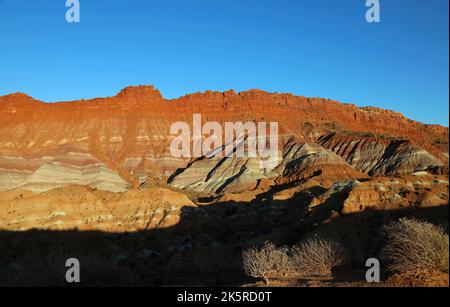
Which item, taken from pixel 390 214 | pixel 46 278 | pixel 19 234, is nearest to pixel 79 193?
pixel 19 234

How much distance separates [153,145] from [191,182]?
26.6 meters

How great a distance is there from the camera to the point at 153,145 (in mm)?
173375

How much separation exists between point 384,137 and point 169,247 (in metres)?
116

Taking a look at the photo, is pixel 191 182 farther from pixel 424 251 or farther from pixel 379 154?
pixel 424 251

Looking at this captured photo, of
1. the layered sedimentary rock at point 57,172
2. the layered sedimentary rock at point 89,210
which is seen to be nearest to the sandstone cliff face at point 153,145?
the layered sedimentary rock at point 57,172

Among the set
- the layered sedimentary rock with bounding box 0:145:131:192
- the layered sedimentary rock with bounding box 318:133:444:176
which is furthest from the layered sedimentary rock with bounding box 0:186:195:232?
the layered sedimentary rock with bounding box 318:133:444:176

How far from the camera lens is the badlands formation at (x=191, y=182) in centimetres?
6400

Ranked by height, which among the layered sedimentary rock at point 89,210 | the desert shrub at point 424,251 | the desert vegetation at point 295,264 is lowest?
the desert vegetation at point 295,264

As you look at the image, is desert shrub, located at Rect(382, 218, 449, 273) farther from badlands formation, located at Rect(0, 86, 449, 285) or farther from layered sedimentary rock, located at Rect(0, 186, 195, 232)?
layered sedimentary rock, located at Rect(0, 186, 195, 232)

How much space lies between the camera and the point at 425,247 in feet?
96.2

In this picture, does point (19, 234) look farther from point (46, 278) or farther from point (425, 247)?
point (425, 247)

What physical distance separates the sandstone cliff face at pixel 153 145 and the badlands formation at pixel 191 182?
0.49m

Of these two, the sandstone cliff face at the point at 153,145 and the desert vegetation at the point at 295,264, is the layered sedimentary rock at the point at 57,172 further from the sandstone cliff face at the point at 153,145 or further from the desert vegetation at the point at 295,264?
the desert vegetation at the point at 295,264
